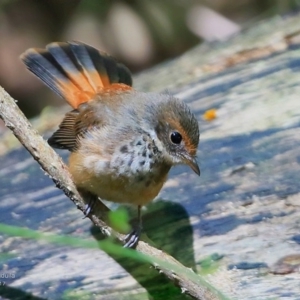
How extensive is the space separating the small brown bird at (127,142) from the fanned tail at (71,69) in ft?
0.31

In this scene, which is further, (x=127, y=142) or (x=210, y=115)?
(x=210, y=115)

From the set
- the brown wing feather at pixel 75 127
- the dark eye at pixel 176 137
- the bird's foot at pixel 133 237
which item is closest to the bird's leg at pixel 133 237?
the bird's foot at pixel 133 237

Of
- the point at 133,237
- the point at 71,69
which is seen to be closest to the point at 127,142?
the point at 133,237

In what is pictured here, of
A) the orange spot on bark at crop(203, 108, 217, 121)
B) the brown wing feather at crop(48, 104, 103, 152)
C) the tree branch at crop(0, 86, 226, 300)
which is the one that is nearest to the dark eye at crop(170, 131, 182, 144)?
the brown wing feather at crop(48, 104, 103, 152)

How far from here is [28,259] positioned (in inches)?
131

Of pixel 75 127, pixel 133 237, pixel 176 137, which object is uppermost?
pixel 75 127

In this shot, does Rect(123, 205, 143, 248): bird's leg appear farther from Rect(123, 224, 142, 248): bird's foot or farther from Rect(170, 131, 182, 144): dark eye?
Rect(170, 131, 182, 144): dark eye

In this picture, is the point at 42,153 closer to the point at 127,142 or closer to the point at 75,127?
the point at 127,142

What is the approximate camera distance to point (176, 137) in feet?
10.6

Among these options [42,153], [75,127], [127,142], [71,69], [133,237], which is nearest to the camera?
[42,153]

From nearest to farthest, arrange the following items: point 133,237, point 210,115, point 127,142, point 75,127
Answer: point 133,237
point 127,142
point 75,127
point 210,115

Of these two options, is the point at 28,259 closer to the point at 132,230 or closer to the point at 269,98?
the point at 132,230

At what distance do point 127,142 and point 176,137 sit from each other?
0.25 meters

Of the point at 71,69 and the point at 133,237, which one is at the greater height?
the point at 71,69
